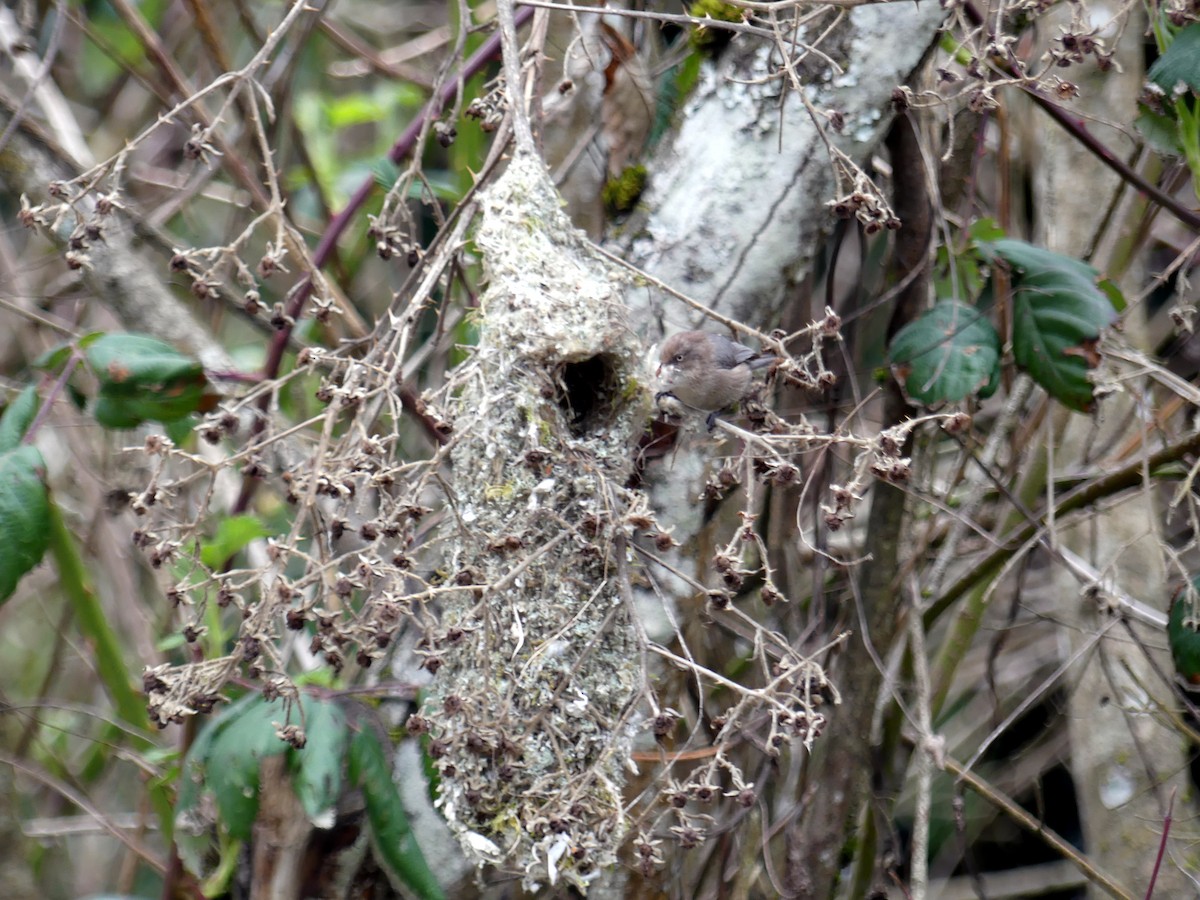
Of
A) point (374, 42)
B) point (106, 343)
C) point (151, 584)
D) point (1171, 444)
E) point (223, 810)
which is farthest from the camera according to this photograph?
point (374, 42)

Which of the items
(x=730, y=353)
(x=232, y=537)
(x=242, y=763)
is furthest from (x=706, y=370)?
(x=242, y=763)

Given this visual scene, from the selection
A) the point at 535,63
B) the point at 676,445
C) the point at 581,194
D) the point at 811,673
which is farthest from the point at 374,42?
the point at 811,673

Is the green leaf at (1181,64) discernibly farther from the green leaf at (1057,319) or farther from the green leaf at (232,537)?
the green leaf at (232,537)

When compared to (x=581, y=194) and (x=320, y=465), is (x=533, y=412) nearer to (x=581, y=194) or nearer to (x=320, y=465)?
(x=320, y=465)

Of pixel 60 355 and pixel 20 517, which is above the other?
pixel 60 355

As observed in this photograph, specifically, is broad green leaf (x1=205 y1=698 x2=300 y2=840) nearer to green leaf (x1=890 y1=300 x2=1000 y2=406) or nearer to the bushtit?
the bushtit

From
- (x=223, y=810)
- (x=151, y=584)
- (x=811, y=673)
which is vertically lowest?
(x=151, y=584)

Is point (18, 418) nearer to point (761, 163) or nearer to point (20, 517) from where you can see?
point (20, 517)
